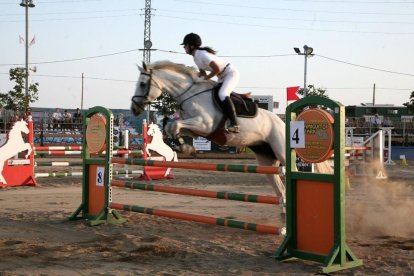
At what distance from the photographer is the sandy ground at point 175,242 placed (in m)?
4.50

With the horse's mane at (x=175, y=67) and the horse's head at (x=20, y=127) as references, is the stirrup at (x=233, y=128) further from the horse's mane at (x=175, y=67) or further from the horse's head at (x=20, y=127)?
the horse's head at (x=20, y=127)

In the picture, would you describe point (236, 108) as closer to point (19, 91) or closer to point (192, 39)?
point (192, 39)

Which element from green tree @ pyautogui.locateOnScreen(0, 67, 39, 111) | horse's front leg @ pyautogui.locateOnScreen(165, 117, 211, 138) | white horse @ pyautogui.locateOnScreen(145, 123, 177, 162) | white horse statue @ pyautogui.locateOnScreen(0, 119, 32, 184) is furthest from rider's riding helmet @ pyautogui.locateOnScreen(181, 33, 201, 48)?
green tree @ pyautogui.locateOnScreen(0, 67, 39, 111)

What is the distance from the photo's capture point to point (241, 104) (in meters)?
6.28

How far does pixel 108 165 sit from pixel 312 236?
3291mm

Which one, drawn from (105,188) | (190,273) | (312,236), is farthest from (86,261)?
(105,188)

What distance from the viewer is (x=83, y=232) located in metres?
6.40

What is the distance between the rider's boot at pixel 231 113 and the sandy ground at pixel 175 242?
1233 millimetres

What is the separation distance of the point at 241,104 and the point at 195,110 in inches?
23.8

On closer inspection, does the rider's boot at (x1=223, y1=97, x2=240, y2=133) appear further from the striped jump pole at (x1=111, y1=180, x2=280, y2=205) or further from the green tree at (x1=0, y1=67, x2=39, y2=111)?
the green tree at (x1=0, y1=67, x2=39, y2=111)

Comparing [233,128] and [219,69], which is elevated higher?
[219,69]

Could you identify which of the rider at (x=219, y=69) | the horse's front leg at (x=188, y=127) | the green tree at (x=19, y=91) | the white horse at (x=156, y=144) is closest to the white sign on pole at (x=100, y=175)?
the horse's front leg at (x=188, y=127)

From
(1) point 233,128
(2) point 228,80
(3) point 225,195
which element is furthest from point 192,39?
(3) point 225,195

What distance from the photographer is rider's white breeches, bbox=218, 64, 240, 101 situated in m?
6.06
